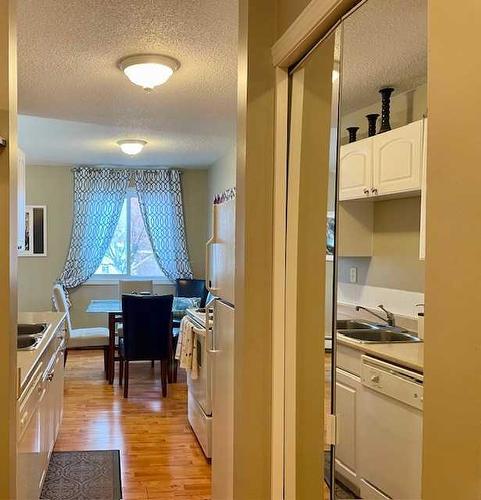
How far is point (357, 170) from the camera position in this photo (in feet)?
8.30

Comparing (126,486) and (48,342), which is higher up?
(48,342)

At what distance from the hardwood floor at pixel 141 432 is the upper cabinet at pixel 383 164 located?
1.99 meters

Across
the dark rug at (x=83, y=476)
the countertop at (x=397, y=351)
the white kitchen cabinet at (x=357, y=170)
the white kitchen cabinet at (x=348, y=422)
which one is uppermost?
the white kitchen cabinet at (x=357, y=170)

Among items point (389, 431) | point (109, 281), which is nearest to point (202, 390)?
point (389, 431)

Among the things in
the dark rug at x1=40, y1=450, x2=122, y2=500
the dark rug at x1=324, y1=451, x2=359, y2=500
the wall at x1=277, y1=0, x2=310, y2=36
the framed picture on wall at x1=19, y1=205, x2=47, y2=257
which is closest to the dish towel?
the dark rug at x1=40, y1=450, x2=122, y2=500

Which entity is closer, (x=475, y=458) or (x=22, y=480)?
(x=475, y=458)

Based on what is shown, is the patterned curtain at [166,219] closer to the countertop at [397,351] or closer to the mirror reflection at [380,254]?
the mirror reflection at [380,254]

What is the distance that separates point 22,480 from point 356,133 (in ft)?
6.71

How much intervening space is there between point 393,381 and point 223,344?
0.85 m

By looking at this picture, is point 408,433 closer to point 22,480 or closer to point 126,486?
point 22,480

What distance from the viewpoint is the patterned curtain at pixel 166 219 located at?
7.50 m

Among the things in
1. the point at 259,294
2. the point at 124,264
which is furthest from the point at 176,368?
the point at 259,294

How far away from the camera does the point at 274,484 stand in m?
1.82

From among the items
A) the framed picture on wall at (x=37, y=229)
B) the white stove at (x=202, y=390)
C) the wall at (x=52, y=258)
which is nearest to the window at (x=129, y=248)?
the wall at (x=52, y=258)
